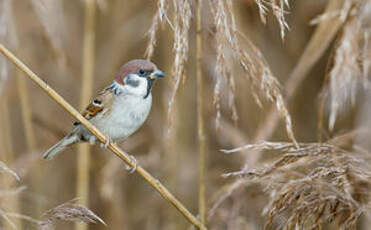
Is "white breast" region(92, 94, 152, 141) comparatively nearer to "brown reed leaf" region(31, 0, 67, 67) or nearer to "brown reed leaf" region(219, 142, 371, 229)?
"brown reed leaf" region(31, 0, 67, 67)

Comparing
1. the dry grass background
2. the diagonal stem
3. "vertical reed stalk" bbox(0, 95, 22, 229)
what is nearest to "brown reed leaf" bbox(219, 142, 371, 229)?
the dry grass background

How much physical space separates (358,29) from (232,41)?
570mm

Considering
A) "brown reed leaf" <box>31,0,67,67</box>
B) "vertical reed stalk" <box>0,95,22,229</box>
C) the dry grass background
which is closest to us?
the dry grass background

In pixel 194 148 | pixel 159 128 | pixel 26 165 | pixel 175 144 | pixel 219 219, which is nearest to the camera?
pixel 219 219

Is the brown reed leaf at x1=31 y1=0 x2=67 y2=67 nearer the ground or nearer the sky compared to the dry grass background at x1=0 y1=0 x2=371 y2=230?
nearer the sky

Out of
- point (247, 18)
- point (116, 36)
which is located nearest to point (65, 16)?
point (116, 36)

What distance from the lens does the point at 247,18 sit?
338cm

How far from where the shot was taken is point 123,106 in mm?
2609

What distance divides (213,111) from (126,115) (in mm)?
1132

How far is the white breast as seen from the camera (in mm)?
2566

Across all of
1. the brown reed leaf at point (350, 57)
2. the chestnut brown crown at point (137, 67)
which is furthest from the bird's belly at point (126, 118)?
the brown reed leaf at point (350, 57)

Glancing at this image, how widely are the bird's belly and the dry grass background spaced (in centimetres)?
29

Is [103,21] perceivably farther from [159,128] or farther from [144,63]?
[144,63]

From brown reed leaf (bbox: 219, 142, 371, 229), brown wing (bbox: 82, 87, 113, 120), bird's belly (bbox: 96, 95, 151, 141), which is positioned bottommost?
brown reed leaf (bbox: 219, 142, 371, 229)
